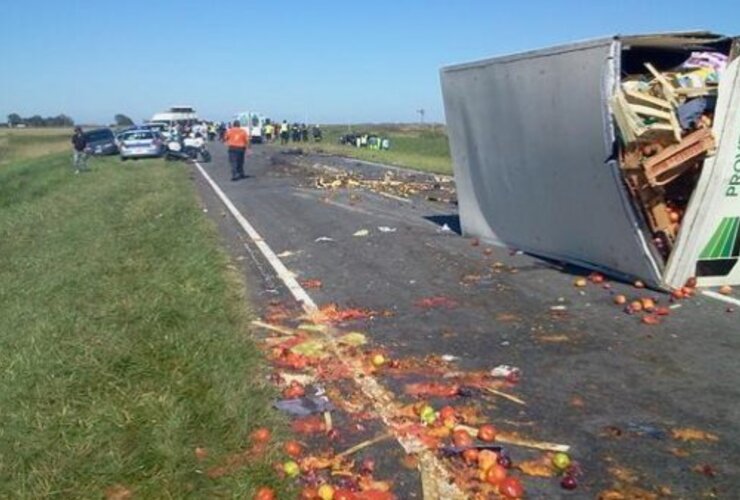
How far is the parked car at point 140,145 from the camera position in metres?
35.5

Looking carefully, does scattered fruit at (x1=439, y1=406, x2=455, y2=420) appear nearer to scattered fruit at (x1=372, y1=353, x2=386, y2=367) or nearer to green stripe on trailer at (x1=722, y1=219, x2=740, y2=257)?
scattered fruit at (x1=372, y1=353, x2=386, y2=367)

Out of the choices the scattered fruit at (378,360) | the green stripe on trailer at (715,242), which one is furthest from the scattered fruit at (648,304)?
the scattered fruit at (378,360)

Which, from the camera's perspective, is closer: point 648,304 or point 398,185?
point 648,304

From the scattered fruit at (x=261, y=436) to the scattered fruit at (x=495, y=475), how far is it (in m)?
1.24

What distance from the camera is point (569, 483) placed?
12.5 feet

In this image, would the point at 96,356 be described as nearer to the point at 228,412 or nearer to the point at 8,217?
the point at 228,412

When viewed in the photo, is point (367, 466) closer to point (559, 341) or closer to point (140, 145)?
point (559, 341)

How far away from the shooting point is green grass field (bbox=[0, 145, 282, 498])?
394 centimetres

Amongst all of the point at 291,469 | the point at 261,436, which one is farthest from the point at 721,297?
the point at 291,469

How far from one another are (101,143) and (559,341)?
38.7m

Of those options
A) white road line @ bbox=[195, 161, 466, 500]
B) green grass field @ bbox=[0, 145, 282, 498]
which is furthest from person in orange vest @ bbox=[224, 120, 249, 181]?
white road line @ bbox=[195, 161, 466, 500]

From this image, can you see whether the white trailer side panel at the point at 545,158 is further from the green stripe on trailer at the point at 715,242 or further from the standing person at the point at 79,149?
the standing person at the point at 79,149

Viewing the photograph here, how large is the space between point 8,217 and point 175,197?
3643 mm

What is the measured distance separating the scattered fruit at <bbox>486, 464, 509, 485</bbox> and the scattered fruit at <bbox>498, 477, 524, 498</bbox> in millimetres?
24
